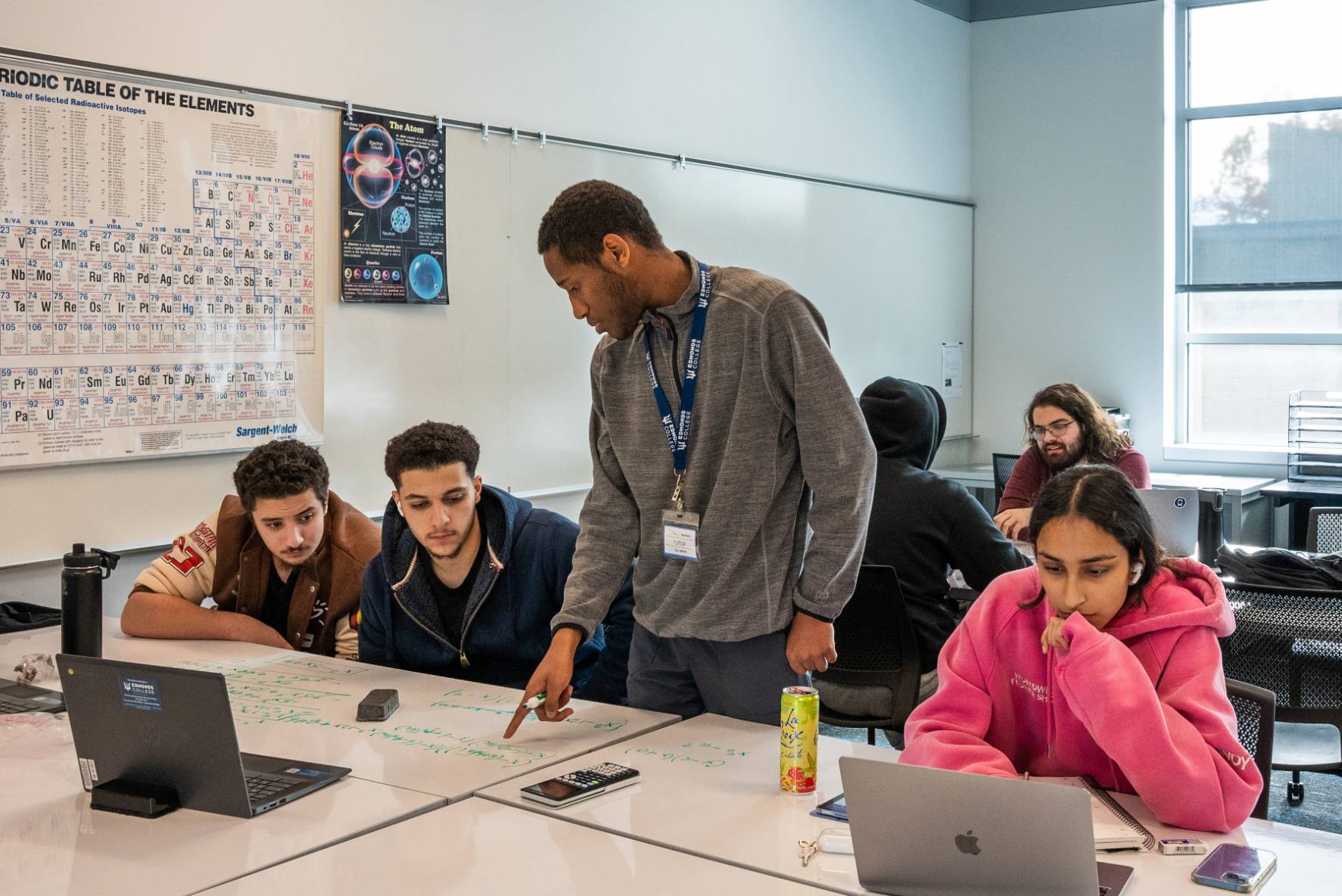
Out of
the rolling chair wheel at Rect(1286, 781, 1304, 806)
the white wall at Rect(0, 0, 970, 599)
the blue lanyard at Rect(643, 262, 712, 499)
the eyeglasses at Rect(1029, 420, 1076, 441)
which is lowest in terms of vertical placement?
the rolling chair wheel at Rect(1286, 781, 1304, 806)

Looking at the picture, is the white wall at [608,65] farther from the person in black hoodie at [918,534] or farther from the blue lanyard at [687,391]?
the blue lanyard at [687,391]

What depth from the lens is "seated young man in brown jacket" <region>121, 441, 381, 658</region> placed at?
277cm

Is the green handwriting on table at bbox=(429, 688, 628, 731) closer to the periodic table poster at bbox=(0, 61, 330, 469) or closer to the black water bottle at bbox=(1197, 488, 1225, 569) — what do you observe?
the periodic table poster at bbox=(0, 61, 330, 469)

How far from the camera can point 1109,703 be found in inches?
64.9

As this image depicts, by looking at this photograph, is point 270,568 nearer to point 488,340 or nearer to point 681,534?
point 681,534

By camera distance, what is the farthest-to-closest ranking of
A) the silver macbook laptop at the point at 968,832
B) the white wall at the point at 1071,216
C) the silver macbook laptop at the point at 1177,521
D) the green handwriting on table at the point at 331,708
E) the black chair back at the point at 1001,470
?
the white wall at the point at 1071,216
the black chair back at the point at 1001,470
the silver macbook laptop at the point at 1177,521
the green handwriting on table at the point at 331,708
the silver macbook laptop at the point at 968,832

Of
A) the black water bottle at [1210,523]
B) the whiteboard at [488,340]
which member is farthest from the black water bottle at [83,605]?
the black water bottle at [1210,523]

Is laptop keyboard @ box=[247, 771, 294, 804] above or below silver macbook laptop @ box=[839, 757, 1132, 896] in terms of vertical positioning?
below

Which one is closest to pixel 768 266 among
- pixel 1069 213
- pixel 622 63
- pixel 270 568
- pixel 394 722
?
pixel 622 63

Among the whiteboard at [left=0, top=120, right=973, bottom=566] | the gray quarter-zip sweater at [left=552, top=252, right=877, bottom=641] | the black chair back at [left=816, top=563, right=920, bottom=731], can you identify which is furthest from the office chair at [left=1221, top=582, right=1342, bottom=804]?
the whiteboard at [left=0, top=120, right=973, bottom=566]

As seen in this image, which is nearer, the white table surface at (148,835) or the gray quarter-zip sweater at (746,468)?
the white table surface at (148,835)

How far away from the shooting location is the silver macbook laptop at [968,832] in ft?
4.15

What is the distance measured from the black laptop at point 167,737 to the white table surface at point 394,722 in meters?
0.15

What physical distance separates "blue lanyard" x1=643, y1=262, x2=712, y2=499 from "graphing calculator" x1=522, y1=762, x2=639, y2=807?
21.0 inches
